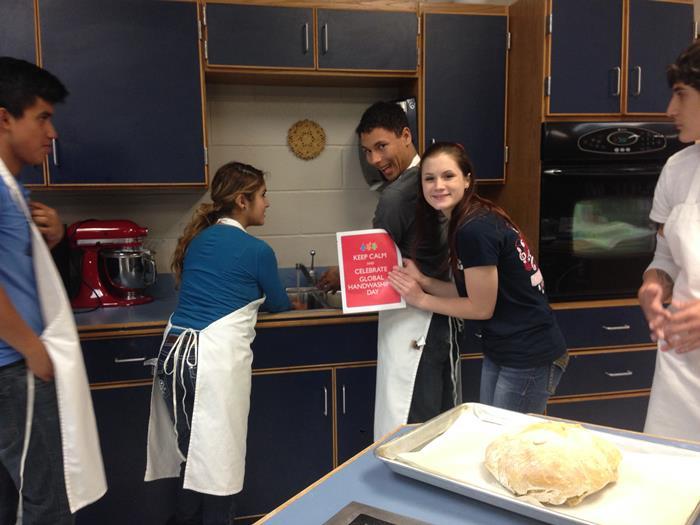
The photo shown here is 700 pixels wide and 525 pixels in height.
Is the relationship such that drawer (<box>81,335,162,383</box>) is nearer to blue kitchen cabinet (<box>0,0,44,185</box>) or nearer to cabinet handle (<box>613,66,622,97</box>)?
blue kitchen cabinet (<box>0,0,44,185</box>)

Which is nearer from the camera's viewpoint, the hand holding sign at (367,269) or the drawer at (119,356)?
the hand holding sign at (367,269)

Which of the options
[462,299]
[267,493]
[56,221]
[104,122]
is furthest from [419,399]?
[104,122]

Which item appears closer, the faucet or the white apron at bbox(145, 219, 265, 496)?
the white apron at bbox(145, 219, 265, 496)

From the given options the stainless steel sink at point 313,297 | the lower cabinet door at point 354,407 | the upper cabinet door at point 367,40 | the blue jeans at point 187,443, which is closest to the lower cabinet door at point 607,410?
the lower cabinet door at point 354,407

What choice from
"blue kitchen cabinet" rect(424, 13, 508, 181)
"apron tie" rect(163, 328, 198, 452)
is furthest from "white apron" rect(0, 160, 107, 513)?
"blue kitchen cabinet" rect(424, 13, 508, 181)

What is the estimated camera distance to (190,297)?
1840mm

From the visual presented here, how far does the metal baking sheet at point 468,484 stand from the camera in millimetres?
734

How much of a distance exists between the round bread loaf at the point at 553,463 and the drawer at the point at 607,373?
5.19ft

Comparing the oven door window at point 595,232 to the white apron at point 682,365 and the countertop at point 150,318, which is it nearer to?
the countertop at point 150,318

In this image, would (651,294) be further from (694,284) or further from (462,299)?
(462,299)

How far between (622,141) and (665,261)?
1.15 meters

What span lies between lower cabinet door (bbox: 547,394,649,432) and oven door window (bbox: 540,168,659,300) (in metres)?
0.44

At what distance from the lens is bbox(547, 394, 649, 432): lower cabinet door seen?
2.35m

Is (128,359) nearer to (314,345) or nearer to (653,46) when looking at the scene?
(314,345)
